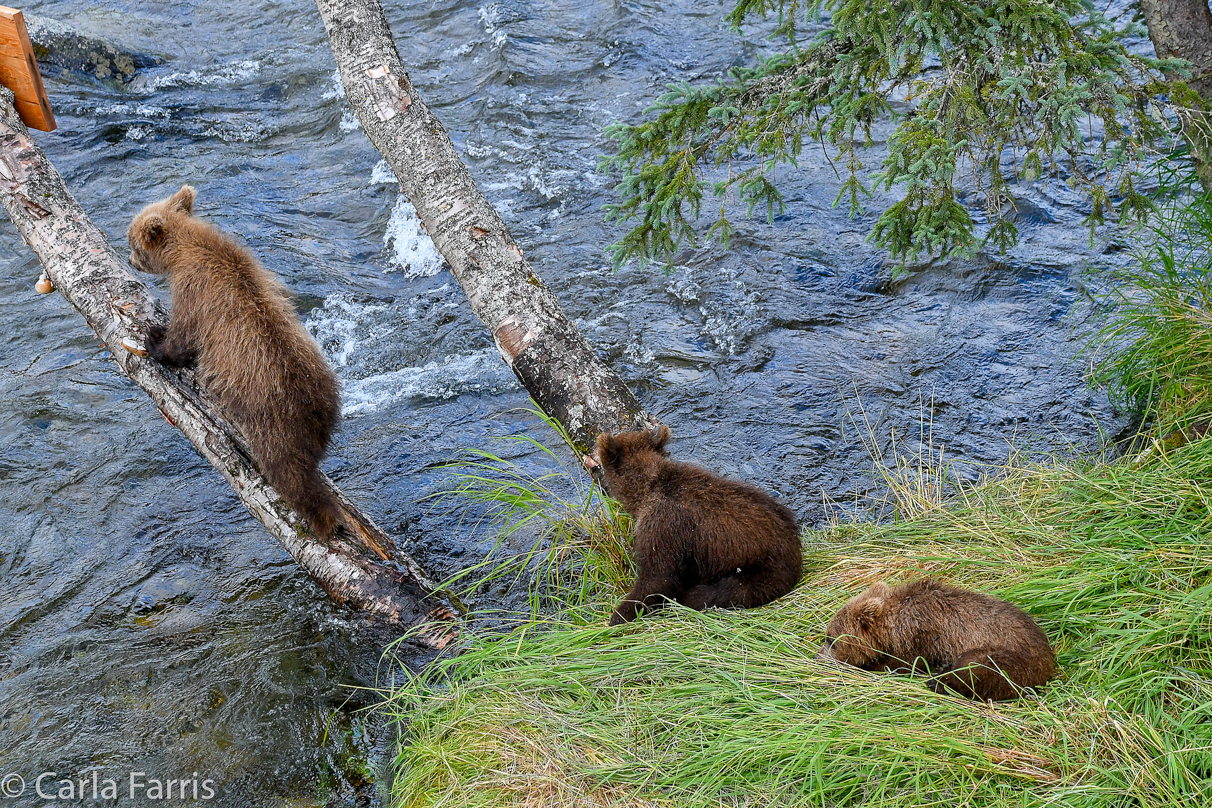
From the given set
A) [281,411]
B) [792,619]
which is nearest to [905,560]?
[792,619]

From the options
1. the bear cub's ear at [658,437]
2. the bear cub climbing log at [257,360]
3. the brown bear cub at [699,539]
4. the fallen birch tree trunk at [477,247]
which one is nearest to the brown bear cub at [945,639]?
the brown bear cub at [699,539]

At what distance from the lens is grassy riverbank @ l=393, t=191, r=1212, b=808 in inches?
118

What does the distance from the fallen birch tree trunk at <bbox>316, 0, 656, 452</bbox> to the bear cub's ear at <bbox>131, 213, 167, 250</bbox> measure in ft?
4.25

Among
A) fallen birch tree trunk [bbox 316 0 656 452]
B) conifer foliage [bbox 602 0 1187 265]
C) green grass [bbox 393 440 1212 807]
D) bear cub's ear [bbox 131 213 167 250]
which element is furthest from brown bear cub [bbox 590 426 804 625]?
bear cub's ear [bbox 131 213 167 250]

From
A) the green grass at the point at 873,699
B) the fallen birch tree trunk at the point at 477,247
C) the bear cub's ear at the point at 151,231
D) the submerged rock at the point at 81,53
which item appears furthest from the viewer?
the submerged rock at the point at 81,53

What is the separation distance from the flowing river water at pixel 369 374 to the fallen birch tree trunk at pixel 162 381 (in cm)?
52

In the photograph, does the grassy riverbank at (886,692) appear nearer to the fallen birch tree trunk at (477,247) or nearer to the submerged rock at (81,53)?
the fallen birch tree trunk at (477,247)

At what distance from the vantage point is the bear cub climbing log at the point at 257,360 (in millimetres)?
4500

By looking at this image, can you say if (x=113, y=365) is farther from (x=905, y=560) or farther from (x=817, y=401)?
(x=905, y=560)

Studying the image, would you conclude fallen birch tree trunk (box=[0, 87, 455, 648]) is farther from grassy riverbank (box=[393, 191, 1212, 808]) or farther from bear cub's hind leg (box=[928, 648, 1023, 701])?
bear cub's hind leg (box=[928, 648, 1023, 701])

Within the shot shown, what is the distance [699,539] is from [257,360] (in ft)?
7.73

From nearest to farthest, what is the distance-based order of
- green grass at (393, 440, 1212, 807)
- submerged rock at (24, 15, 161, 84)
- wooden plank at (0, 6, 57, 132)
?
green grass at (393, 440, 1212, 807) < wooden plank at (0, 6, 57, 132) < submerged rock at (24, 15, 161, 84)

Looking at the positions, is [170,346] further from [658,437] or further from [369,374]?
[658,437]

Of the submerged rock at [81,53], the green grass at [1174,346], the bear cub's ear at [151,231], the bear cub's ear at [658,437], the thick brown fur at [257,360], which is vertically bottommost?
the green grass at [1174,346]
